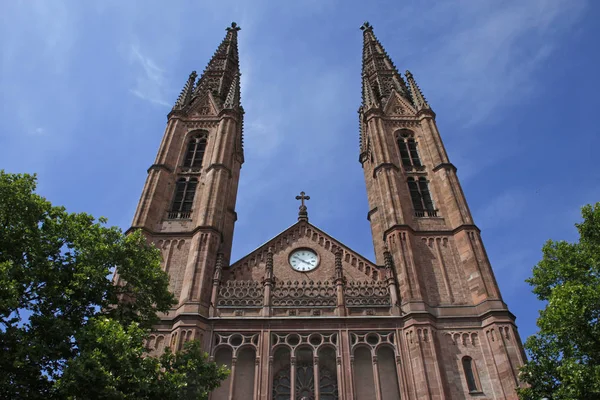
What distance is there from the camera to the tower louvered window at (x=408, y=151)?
30.1 m

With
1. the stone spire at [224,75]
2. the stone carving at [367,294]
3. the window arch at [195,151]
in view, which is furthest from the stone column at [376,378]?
the stone spire at [224,75]

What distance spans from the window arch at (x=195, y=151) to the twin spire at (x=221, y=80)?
295cm

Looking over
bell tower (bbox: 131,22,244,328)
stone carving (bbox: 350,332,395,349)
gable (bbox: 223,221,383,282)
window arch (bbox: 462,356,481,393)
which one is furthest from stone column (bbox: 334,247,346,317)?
bell tower (bbox: 131,22,244,328)

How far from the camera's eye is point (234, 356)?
19578 mm

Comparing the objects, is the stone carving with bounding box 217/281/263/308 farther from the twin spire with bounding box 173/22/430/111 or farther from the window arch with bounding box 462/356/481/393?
the twin spire with bounding box 173/22/430/111

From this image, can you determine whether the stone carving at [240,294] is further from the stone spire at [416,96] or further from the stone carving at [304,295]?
the stone spire at [416,96]

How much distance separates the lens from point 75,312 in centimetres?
1357

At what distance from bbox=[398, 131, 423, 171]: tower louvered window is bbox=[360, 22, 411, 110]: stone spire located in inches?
132

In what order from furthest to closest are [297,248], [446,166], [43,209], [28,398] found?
[446,166] → [297,248] → [43,209] → [28,398]

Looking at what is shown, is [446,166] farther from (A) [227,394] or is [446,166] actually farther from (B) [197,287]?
(A) [227,394]

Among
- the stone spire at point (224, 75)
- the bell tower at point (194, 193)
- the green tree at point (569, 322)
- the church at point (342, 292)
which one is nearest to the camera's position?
the green tree at point (569, 322)

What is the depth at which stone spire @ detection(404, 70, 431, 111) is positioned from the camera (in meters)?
34.0

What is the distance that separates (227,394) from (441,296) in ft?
34.9

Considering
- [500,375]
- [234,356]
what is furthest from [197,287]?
[500,375]
